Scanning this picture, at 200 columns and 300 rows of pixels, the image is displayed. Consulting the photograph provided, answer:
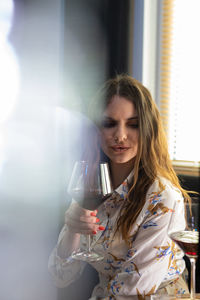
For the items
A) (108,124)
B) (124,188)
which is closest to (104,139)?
(108,124)

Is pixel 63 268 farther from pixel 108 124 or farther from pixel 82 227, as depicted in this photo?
pixel 108 124

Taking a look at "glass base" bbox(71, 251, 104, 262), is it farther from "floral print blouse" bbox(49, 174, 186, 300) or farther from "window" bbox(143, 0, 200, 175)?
"window" bbox(143, 0, 200, 175)

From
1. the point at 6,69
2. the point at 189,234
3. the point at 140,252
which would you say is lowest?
the point at 140,252

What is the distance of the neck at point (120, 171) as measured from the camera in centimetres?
108

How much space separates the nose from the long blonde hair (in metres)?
0.05

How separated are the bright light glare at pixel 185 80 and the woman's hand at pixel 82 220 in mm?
982

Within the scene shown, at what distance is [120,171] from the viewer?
1101 millimetres

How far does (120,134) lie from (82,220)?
312mm

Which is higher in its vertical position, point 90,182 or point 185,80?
point 185,80

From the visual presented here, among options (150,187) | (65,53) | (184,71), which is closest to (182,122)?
(184,71)

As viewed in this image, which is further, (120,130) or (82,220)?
(120,130)

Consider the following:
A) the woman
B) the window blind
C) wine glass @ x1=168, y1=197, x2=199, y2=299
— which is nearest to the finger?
the woman

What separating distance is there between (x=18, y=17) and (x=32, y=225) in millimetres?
674

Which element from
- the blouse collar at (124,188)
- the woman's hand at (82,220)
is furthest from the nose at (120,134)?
the woman's hand at (82,220)
